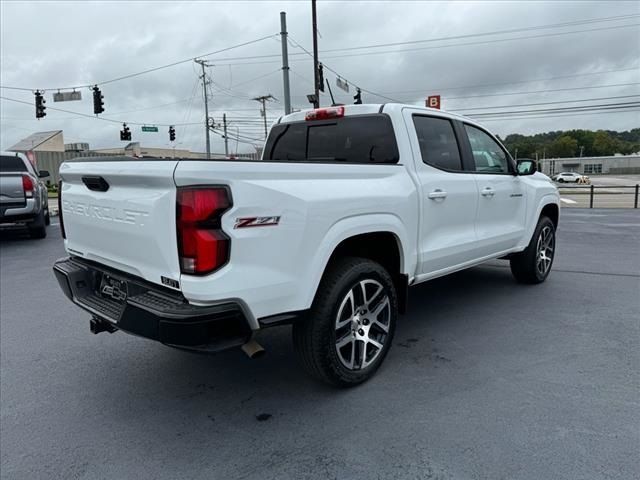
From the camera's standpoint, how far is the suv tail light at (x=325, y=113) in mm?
4070

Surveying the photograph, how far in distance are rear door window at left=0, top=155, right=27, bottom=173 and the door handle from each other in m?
9.70

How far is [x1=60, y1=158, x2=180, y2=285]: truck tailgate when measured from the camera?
97.8 inches

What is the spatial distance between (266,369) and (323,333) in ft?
3.01

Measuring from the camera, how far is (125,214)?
273cm

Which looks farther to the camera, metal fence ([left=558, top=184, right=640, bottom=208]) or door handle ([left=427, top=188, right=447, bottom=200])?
metal fence ([left=558, top=184, right=640, bottom=208])

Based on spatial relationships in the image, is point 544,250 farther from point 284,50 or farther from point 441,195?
A: point 284,50

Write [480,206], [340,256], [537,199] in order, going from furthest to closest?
[537,199] → [480,206] → [340,256]

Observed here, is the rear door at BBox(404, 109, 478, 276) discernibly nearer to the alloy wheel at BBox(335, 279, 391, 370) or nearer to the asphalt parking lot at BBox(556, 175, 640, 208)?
the alloy wheel at BBox(335, 279, 391, 370)

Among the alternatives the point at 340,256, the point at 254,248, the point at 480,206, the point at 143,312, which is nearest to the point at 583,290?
the point at 480,206

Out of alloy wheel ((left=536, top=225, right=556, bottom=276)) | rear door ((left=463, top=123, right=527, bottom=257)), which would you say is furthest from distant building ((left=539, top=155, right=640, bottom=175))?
rear door ((left=463, top=123, right=527, bottom=257))

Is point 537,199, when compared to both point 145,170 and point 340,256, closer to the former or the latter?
point 340,256

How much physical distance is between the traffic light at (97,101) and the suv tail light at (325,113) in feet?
78.9

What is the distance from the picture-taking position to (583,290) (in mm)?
5555

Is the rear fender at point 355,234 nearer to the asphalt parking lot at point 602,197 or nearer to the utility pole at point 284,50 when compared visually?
the utility pole at point 284,50
